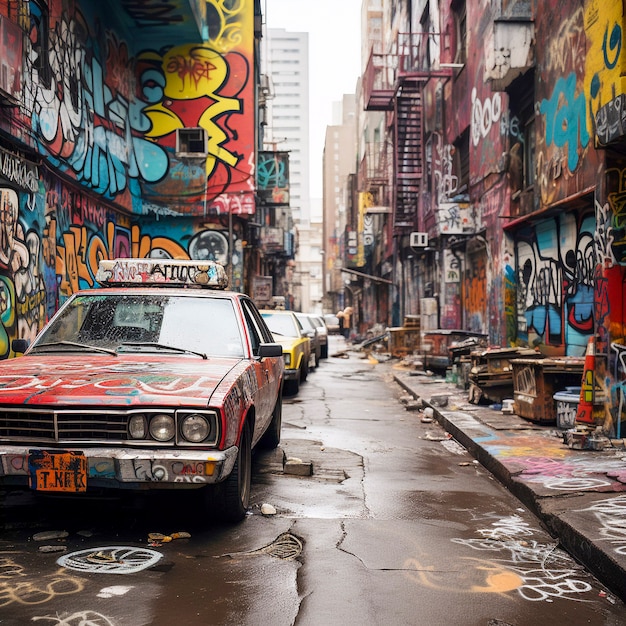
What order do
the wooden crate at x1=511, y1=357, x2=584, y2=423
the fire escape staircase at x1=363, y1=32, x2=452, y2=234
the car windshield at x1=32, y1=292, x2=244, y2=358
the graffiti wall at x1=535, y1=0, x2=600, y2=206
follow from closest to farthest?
1. the car windshield at x1=32, y1=292, x2=244, y2=358
2. the wooden crate at x1=511, y1=357, x2=584, y2=423
3. the graffiti wall at x1=535, y1=0, x2=600, y2=206
4. the fire escape staircase at x1=363, y1=32, x2=452, y2=234

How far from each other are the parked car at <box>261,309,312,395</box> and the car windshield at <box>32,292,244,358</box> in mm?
7451

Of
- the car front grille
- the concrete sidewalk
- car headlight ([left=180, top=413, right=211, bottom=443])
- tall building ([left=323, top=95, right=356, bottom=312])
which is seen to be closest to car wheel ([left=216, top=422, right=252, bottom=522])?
car headlight ([left=180, top=413, right=211, bottom=443])

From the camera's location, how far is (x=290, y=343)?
14.0m

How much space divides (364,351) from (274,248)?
33.3 feet

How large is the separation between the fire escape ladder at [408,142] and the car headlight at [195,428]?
2072 centimetres

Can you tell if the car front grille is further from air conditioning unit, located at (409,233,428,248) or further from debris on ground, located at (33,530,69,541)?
air conditioning unit, located at (409,233,428,248)

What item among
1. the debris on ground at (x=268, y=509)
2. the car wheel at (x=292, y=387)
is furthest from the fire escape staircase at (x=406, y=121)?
the debris on ground at (x=268, y=509)

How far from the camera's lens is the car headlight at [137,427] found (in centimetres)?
436

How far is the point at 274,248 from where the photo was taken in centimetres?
3988

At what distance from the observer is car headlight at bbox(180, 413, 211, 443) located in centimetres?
439

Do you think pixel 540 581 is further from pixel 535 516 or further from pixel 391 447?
pixel 391 447

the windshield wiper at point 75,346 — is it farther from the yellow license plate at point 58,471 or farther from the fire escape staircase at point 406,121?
the fire escape staircase at point 406,121

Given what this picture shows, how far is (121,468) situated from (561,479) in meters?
3.74

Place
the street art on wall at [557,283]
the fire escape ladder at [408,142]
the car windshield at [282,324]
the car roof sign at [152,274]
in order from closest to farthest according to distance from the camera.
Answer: the car roof sign at [152,274] < the street art on wall at [557,283] < the car windshield at [282,324] < the fire escape ladder at [408,142]
